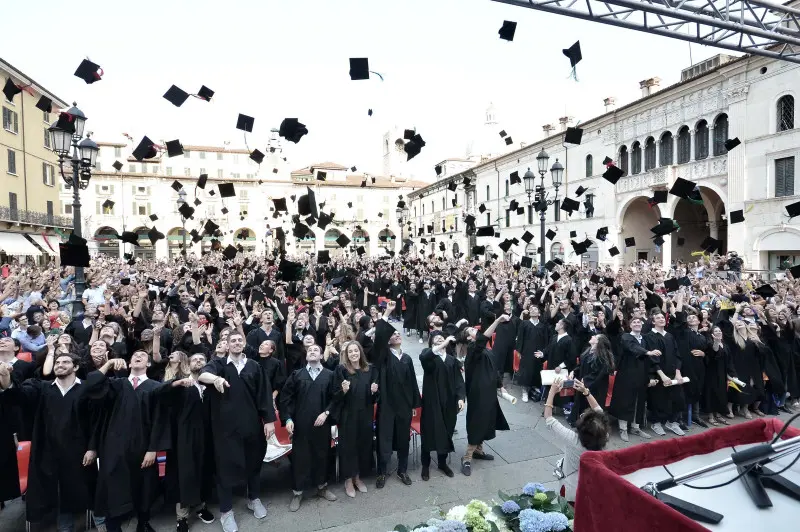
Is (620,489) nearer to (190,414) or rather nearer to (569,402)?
(190,414)

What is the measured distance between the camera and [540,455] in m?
6.23

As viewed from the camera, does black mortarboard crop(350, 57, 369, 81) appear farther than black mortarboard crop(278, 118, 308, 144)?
No

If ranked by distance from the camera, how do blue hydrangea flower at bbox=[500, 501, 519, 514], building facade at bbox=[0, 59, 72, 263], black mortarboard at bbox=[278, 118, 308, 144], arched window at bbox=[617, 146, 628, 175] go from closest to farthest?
blue hydrangea flower at bbox=[500, 501, 519, 514]
black mortarboard at bbox=[278, 118, 308, 144]
building facade at bbox=[0, 59, 72, 263]
arched window at bbox=[617, 146, 628, 175]

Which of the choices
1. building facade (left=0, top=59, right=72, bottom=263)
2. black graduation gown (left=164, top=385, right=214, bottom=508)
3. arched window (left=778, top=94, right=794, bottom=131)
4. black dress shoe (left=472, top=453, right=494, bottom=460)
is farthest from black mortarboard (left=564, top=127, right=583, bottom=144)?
building facade (left=0, top=59, right=72, bottom=263)

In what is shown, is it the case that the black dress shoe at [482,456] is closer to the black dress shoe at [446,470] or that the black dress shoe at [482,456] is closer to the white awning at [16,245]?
the black dress shoe at [446,470]

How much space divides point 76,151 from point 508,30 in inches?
369

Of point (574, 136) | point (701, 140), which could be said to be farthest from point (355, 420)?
point (701, 140)

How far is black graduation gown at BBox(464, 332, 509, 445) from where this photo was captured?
5.93m

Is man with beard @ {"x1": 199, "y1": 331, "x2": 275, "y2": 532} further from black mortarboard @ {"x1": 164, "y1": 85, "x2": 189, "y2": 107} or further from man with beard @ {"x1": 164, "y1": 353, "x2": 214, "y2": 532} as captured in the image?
black mortarboard @ {"x1": 164, "y1": 85, "x2": 189, "y2": 107}

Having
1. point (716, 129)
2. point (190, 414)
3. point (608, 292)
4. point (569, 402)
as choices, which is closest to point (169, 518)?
point (190, 414)

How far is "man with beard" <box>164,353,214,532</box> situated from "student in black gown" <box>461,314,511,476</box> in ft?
9.82

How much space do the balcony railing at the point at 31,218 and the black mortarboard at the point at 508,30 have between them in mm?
28142

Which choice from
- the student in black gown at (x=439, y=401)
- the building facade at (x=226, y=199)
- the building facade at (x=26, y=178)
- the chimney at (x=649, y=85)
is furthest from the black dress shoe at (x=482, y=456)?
the building facade at (x=226, y=199)

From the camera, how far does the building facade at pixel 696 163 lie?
2098 centimetres
